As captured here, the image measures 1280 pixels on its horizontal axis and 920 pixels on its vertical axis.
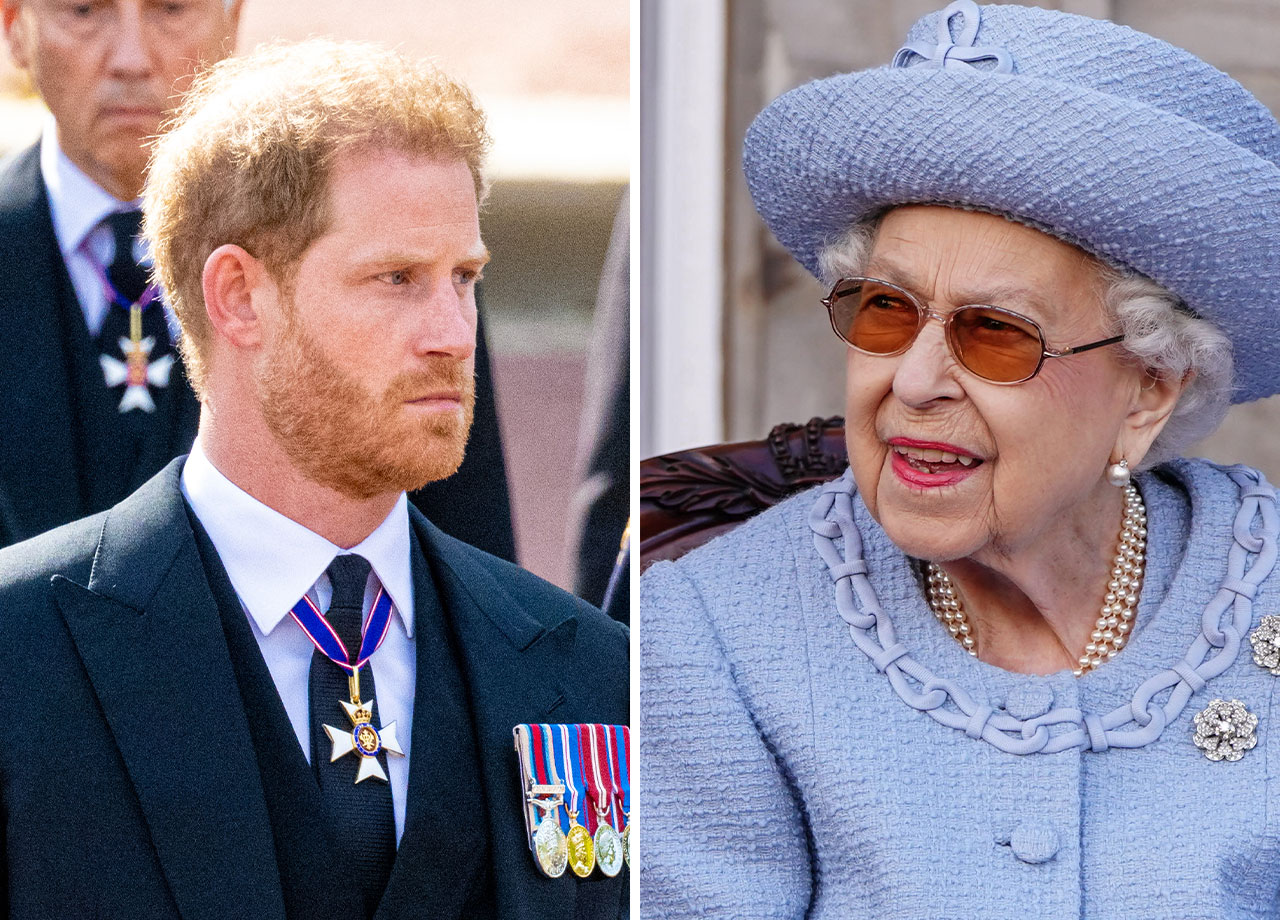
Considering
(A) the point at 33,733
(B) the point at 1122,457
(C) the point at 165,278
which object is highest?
(C) the point at 165,278

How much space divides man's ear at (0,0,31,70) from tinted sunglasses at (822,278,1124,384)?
1.12 metres

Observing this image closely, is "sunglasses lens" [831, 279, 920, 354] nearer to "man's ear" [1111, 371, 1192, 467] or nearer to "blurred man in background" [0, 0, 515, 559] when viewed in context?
"man's ear" [1111, 371, 1192, 467]

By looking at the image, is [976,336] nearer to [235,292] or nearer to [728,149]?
[235,292]

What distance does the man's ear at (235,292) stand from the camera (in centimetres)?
199

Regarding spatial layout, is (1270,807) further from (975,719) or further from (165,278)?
(165,278)

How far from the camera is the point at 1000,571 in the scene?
7.90 feet

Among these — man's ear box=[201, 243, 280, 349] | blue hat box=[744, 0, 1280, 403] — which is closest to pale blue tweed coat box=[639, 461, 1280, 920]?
blue hat box=[744, 0, 1280, 403]

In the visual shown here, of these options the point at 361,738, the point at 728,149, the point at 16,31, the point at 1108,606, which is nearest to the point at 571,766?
the point at 361,738

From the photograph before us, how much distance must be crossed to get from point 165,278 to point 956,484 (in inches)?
42.4

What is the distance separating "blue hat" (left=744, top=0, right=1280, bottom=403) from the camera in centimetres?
212

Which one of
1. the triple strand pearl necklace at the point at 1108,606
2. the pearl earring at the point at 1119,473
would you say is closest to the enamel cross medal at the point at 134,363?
the triple strand pearl necklace at the point at 1108,606

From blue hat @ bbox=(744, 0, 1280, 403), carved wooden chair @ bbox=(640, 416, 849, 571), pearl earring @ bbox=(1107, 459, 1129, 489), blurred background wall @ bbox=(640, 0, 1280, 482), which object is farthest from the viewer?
blurred background wall @ bbox=(640, 0, 1280, 482)

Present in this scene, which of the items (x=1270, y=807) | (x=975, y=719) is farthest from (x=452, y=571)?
(x=1270, y=807)

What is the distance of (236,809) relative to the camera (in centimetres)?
193
